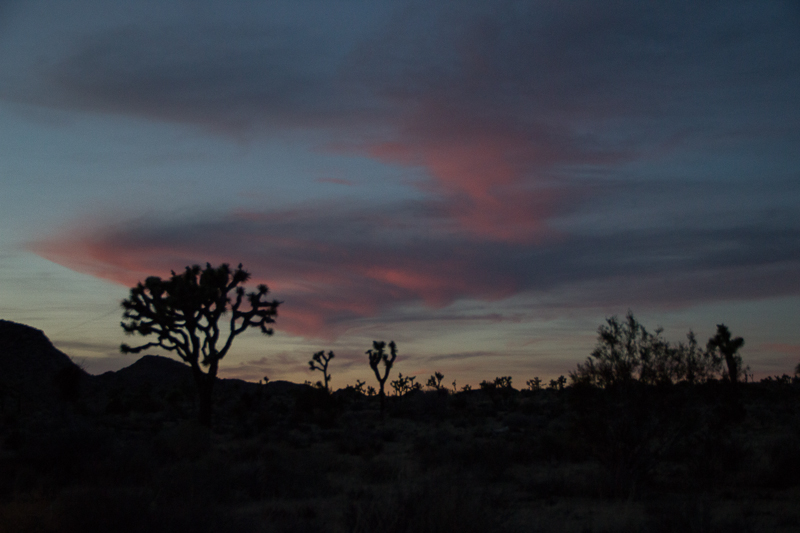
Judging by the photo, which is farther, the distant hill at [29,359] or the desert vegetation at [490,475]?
the distant hill at [29,359]

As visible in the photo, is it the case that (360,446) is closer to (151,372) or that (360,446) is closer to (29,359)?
(29,359)

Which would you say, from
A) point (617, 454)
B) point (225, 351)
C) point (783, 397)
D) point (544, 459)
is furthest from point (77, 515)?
point (783, 397)

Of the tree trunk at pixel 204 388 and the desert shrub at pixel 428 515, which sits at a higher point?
the tree trunk at pixel 204 388

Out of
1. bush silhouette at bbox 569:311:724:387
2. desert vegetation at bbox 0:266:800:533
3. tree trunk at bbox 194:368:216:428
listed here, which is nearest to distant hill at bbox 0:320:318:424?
tree trunk at bbox 194:368:216:428

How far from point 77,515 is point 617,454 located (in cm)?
1018

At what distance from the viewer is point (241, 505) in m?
10.9

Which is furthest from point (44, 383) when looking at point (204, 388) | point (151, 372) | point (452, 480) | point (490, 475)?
point (452, 480)

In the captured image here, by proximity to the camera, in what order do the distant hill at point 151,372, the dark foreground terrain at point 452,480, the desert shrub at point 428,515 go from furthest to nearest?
the distant hill at point 151,372 → the dark foreground terrain at point 452,480 → the desert shrub at point 428,515

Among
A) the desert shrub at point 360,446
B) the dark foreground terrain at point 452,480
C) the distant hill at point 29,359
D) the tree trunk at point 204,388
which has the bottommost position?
the desert shrub at point 360,446

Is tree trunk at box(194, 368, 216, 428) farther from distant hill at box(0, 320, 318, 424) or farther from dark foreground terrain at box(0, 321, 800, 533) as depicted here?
distant hill at box(0, 320, 318, 424)

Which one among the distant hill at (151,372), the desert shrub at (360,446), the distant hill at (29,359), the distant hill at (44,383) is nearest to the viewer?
the desert shrub at (360,446)

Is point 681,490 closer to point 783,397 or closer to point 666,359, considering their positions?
point 666,359

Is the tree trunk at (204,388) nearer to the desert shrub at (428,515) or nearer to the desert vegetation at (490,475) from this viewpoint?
the desert vegetation at (490,475)

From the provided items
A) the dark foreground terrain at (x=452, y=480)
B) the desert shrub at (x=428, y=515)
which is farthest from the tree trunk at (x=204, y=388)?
the desert shrub at (x=428, y=515)
